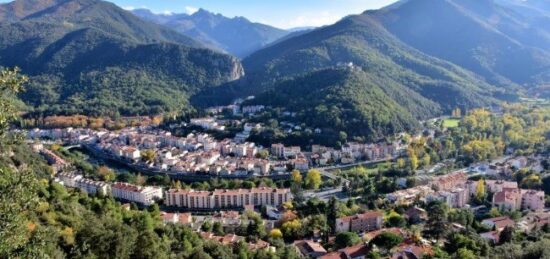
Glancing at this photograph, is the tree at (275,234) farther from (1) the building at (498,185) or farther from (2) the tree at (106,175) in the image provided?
(2) the tree at (106,175)

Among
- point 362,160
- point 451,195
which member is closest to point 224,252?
point 451,195

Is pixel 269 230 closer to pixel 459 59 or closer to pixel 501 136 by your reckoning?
pixel 501 136

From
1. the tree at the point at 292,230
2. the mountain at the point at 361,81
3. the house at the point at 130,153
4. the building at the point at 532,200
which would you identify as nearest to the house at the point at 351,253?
the tree at the point at 292,230

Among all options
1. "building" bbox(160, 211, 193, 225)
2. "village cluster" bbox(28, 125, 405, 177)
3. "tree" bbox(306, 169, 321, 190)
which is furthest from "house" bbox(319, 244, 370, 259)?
"village cluster" bbox(28, 125, 405, 177)

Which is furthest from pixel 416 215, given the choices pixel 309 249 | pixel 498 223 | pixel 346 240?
pixel 309 249

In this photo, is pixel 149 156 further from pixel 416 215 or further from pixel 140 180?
pixel 416 215
